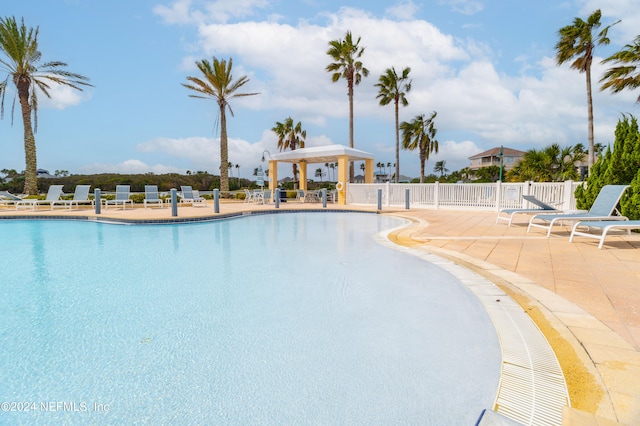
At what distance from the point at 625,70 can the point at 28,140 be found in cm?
2882

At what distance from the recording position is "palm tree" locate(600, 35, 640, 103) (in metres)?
13.9

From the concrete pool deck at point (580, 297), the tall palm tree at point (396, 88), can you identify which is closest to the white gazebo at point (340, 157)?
the tall palm tree at point (396, 88)

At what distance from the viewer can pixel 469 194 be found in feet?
44.5

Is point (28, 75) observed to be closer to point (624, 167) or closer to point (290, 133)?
point (290, 133)

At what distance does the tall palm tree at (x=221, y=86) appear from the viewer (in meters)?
19.7

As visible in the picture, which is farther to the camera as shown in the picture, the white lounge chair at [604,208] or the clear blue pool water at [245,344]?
the white lounge chair at [604,208]

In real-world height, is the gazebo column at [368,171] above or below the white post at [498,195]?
above

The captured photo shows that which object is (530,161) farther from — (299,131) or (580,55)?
(299,131)

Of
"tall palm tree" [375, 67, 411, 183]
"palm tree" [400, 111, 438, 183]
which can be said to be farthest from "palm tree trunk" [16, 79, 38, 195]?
"palm tree" [400, 111, 438, 183]

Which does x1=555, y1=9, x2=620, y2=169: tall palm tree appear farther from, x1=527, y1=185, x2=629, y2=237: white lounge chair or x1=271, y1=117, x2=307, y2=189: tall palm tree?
x1=271, y1=117, x2=307, y2=189: tall palm tree

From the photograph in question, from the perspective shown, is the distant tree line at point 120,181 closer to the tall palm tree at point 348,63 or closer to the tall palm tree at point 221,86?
the tall palm tree at point 221,86

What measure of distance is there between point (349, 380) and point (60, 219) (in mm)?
13278

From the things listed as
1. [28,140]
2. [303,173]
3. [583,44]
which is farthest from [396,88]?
[28,140]

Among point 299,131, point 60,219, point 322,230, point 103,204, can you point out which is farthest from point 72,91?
point 299,131
